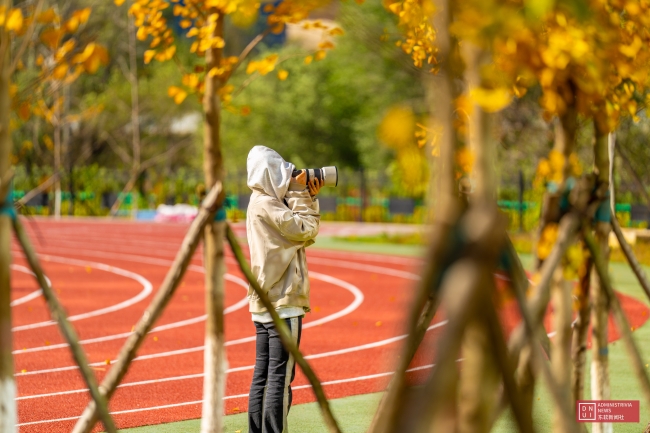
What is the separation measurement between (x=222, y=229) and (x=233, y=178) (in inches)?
1377

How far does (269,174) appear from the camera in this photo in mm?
5285

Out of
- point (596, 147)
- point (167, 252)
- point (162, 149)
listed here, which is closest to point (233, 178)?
point (162, 149)

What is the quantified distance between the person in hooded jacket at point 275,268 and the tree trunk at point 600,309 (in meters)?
1.45

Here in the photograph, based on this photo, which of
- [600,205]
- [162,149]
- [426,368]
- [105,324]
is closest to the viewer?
[426,368]

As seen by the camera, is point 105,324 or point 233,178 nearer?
point 105,324

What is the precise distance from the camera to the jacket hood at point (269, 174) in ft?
17.3

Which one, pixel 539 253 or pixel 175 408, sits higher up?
pixel 539 253

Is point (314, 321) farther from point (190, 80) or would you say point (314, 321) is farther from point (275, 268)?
point (190, 80)

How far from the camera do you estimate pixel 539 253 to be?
4027mm

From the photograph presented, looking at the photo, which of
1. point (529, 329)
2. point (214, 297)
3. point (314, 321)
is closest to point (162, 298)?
point (214, 297)

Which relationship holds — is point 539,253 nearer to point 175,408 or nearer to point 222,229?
point 222,229

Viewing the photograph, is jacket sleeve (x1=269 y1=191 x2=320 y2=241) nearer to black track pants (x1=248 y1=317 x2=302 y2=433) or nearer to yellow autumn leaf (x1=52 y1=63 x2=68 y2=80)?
black track pants (x1=248 y1=317 x2=302 y2=433)
